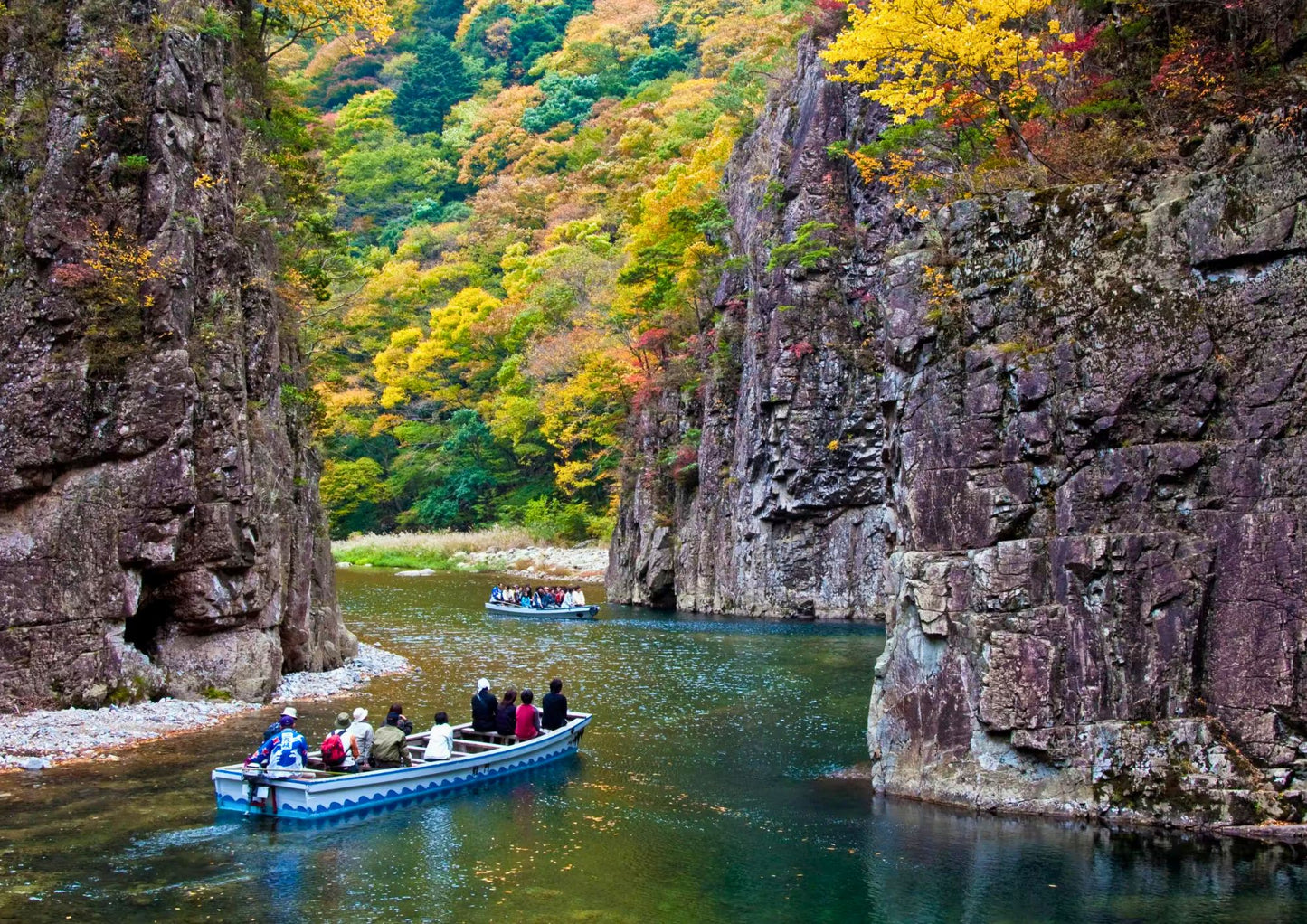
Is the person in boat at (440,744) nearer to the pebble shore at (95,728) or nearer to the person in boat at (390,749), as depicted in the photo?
the person in boat at (390,749)

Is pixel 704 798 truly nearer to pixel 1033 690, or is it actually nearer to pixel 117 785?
pixel 1033 690

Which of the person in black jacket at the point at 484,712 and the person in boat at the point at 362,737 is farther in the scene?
the person in black jacket at the point at 484,712

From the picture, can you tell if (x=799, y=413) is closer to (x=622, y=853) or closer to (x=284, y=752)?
(x=284, y=752)

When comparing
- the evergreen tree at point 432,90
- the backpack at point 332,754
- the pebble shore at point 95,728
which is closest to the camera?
the backpack at point 332,754

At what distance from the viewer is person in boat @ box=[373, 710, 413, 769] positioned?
18375mm

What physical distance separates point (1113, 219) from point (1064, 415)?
10.7 ft

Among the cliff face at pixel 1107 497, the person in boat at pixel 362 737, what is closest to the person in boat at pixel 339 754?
the person in boat at pixel 362 737

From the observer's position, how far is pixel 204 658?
23.7m

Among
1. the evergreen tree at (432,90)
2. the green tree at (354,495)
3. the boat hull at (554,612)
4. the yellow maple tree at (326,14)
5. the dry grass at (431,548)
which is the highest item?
the evergreen tree at (432,90)

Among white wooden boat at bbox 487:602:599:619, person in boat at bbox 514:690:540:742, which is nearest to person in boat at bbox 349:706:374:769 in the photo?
person in boat at bbox 514:690:540:742

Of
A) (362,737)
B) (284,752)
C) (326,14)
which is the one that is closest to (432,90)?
(326,14)

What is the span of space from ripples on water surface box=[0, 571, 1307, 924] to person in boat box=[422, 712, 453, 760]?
2.63 ft

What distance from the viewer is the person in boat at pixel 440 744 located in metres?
19.2

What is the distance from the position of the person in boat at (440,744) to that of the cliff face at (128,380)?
6.61 metres
